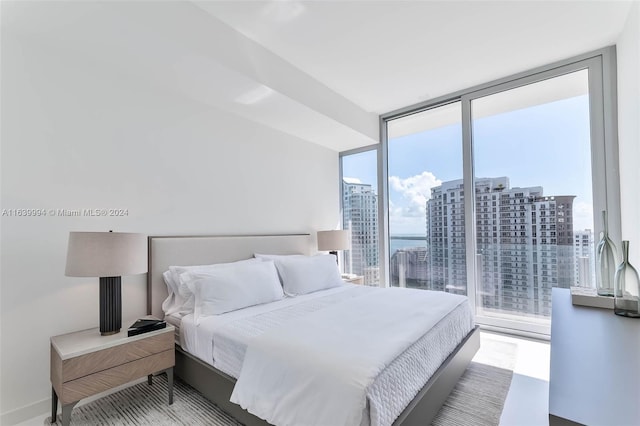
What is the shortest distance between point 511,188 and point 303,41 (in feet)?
9.11

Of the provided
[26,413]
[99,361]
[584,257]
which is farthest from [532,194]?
[26,413]

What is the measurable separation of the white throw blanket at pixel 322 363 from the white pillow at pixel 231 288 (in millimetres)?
658

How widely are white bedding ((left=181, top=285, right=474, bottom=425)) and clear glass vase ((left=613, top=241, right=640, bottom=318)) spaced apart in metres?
0.95

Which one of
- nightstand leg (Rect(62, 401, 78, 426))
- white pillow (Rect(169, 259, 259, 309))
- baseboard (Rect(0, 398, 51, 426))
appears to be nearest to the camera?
nightstand leg (Rect(62, 401, 78, 426))

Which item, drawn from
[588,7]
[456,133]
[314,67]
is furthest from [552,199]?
[314,67]

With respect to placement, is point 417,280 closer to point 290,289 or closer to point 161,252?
point 290,289

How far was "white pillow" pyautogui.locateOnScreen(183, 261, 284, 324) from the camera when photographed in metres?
2.31

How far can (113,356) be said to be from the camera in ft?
6.10

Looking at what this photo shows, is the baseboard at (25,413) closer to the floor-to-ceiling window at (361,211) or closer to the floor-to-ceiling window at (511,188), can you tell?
the floor-to-ceiling window at (361,211)

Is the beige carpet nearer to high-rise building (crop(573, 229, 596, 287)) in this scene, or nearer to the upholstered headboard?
the upholstered headboard

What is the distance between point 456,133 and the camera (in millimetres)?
3863

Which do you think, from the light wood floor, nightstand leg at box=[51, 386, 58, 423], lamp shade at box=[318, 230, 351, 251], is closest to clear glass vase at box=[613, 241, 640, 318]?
the light wood floor

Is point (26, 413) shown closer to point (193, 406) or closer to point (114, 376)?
point (114, 376)

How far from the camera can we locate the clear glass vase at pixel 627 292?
5.07ft
